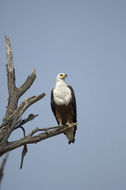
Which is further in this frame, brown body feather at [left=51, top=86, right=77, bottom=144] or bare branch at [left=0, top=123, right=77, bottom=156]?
brown body feather at [left=51, top=86, right=77, bottom=144]

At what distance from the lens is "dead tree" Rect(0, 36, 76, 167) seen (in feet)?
17.6

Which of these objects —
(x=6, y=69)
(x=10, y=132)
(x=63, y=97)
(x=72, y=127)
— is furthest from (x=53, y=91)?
(x=10, y=132)

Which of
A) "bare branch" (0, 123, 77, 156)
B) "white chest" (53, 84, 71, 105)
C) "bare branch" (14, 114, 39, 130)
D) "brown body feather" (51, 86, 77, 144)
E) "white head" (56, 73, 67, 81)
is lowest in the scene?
"bare branch" (0, 123, 77, 156)

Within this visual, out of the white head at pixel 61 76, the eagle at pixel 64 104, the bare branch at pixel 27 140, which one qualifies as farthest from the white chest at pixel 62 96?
the bare branch at pixel 27 140

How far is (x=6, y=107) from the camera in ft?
18.7

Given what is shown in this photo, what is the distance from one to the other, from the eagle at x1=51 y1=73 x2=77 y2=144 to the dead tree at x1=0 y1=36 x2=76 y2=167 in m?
1.25

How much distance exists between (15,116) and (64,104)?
7.26 feet

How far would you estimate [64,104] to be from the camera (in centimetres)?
749

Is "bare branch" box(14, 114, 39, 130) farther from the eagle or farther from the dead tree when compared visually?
the eagle

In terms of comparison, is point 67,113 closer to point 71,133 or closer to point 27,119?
point 71,133

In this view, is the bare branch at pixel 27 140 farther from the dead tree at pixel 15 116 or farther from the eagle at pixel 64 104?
the eagle at pixel 64 104

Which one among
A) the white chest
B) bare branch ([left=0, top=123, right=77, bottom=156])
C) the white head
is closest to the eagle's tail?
the white chest

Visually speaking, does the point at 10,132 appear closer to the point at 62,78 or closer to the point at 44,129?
the point at 44,129

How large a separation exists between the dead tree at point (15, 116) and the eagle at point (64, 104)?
125 cm
